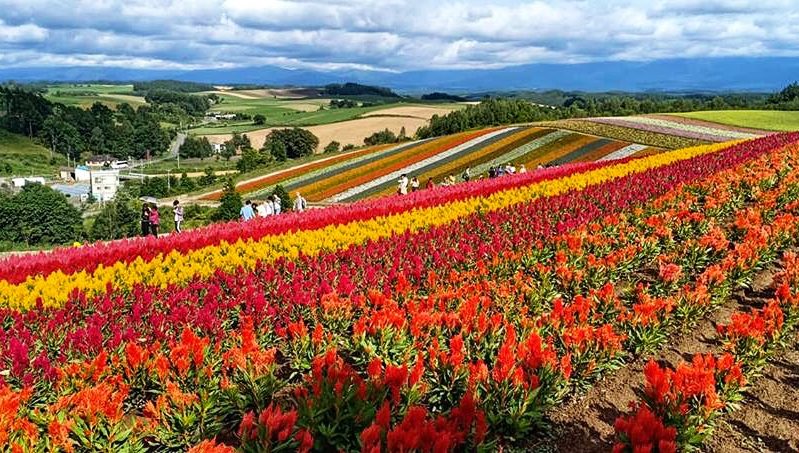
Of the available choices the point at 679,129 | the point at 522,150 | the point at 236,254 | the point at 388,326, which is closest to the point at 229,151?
the point at 522,150

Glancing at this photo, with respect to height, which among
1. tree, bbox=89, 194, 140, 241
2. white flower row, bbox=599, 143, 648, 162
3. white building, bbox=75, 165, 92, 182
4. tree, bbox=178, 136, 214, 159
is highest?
white flower row, bbox=599, 143, 648, 162

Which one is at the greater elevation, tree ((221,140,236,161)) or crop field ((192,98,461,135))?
crop field ((192,98,461,135))

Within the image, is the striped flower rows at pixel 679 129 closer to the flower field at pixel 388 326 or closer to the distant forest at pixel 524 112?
the distant forest at pixel 524 112

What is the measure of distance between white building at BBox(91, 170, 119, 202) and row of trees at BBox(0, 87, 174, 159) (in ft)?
119

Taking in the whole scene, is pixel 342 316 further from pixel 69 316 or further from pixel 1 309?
pixel 1 309

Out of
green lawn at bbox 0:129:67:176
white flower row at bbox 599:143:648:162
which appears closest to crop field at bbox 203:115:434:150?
green lawn at bbox 0:129:67:176

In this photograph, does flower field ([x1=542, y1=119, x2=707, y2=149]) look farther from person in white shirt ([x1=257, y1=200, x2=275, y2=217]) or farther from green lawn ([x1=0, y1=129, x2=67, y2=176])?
green lawn ([x1=0, y1=129, x2=67, y2=176])

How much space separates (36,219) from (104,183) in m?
52.9

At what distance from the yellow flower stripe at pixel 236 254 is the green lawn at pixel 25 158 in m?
112

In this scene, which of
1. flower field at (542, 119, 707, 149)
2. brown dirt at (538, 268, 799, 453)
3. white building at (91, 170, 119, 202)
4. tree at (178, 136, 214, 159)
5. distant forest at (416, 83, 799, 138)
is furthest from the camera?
tree at (178, 136, 214, 159)

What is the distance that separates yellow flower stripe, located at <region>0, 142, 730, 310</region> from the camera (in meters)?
8.89

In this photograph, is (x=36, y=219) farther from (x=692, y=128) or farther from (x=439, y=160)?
(x=692, y=128)

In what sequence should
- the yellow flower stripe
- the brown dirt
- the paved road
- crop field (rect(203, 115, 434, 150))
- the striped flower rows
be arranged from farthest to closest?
the paved road, crop field (rect(203, 115, 434, 150)), the striped flower rows, the yellow flower stripe, the brown dirt

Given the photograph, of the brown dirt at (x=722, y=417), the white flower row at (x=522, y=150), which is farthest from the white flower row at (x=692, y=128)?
the brown dirt at (x=722, y=417)
